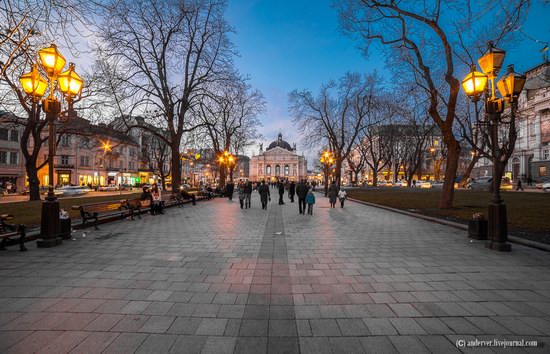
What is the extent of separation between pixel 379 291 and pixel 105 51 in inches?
774

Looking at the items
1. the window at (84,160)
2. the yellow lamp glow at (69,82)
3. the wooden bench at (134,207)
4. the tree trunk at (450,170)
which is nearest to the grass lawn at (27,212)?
the wooden bench at (134,207)

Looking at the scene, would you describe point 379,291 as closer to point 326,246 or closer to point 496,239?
point 326,246

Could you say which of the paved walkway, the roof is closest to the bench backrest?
the paved walkway

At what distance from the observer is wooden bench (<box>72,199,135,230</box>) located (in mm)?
9633

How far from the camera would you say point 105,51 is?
667 inches

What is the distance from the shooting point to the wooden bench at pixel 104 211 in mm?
9633

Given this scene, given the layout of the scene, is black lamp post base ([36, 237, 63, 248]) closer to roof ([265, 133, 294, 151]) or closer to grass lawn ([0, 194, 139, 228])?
grass lawn ([0, 194, 139, 228])

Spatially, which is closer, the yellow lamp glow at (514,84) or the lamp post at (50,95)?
the yellow lamp glow at (514,84)

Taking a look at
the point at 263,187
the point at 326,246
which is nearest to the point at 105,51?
the point at 263,187

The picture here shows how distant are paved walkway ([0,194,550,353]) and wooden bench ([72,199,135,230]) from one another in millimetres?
2443

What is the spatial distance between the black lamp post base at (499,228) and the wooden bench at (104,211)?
11.7m

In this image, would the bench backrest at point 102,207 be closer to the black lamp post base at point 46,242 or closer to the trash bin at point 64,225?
the trash bin at point 64,225

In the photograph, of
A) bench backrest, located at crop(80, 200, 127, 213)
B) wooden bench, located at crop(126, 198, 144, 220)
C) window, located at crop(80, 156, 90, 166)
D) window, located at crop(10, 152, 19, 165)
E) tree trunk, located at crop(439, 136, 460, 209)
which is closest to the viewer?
bench backrest, located at crop(80, 200, 127, 213)

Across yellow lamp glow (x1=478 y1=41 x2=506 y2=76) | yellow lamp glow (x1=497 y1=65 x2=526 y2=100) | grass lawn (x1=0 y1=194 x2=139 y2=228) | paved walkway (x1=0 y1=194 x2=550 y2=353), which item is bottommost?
paved walkway (x1=0 y1=194 x2=550 y2=353)
